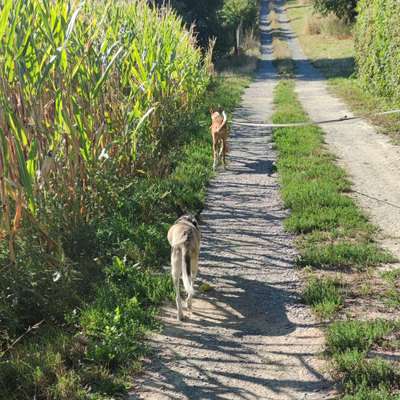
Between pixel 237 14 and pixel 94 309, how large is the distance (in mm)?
34826

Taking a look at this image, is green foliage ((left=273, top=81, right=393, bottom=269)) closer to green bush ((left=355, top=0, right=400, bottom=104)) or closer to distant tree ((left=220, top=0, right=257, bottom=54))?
green bush ((left=355, top=0, right=400, bottom=104))

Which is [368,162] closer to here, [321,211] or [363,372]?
[321,211]

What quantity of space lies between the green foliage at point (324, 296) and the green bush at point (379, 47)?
9094mm

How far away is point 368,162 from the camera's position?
8500 mm

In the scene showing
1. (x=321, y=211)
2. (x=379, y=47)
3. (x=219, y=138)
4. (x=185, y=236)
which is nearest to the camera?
(x=185, y=236)

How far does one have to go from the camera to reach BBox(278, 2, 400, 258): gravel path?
592 cm

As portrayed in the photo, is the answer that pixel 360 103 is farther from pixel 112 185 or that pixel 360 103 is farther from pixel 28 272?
pixel 28 272

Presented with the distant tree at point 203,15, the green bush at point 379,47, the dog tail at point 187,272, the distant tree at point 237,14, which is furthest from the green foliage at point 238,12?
the dog tail at point 187,272

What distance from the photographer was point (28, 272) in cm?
382

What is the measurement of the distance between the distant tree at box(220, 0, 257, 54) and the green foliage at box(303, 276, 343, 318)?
28.8 m

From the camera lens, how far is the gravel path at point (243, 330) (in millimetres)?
3189

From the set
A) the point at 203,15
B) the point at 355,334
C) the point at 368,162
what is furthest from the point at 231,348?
the point at 203,15

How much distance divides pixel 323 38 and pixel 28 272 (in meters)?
36.4

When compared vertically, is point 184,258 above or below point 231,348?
above
